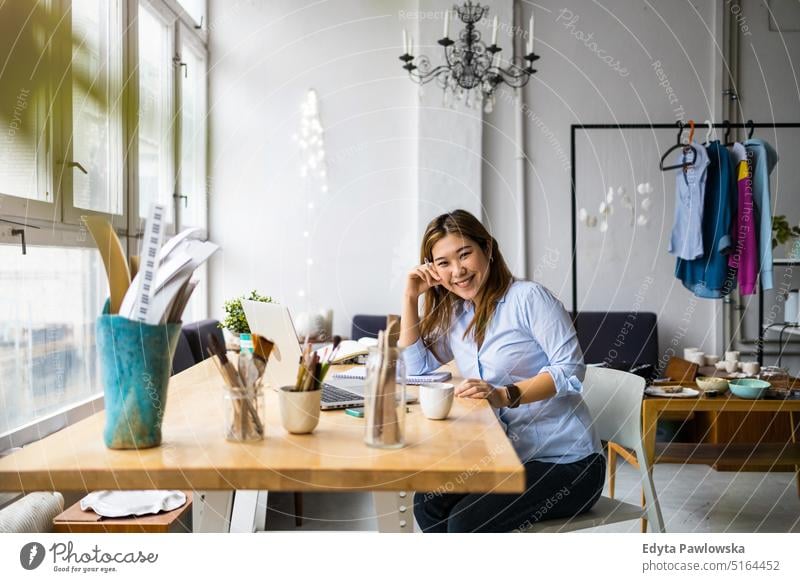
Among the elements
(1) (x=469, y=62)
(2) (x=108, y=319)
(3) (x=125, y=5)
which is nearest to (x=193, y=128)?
(3) (x=125, y=5)

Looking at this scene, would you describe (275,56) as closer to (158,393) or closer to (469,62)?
(469,62)

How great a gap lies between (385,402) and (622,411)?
2.75 feet

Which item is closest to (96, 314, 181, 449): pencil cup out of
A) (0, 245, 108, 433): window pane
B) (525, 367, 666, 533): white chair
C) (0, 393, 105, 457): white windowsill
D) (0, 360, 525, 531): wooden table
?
(0, 360, 525, 531): wooden table

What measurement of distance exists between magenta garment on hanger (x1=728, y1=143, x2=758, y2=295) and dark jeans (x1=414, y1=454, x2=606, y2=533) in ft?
5.21

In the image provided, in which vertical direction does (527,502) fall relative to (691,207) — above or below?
below

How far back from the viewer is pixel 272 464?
786 mm

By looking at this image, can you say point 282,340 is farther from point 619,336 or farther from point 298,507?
point 619,336

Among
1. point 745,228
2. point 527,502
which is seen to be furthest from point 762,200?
point 527,502

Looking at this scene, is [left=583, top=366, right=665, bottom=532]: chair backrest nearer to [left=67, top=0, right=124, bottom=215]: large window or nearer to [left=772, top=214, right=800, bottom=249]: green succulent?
[left=67, top=0, right=124, bottom=215]: large window

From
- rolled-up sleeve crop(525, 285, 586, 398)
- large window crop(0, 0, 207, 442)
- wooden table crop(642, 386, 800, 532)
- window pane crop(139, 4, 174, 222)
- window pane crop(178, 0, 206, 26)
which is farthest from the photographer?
window pane crop(178, 0, 206, 26)

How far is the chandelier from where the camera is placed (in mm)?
2834

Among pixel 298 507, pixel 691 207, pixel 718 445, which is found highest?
pixel 691 207

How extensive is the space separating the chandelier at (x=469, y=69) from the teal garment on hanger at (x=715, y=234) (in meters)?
0.81

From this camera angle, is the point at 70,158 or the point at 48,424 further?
the point at 70,158
